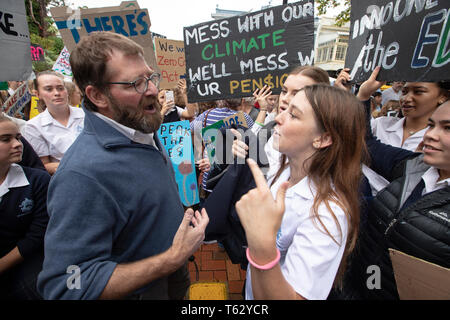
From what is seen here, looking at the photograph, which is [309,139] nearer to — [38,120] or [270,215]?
[270,215]

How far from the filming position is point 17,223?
1.62 metres

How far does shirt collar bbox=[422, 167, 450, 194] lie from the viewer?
128cm

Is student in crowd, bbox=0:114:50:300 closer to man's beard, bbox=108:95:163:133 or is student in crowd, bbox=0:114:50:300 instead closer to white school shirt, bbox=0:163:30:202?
white school shirt, bbox=0:163:30:202

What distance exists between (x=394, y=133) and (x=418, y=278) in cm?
167

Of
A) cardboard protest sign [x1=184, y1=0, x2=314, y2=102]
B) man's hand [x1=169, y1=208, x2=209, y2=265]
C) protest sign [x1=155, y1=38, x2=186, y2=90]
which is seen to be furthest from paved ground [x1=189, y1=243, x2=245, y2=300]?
protest sign [x1=155, y1=38, x2=186, y2=90]

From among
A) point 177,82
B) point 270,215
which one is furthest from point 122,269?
point 177,82

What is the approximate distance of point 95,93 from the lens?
4.14 feet

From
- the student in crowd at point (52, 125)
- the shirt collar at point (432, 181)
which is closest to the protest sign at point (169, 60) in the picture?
the student in crowd at point (52, 125)

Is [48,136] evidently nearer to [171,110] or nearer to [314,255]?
[171,110]

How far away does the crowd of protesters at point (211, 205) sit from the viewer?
98cm

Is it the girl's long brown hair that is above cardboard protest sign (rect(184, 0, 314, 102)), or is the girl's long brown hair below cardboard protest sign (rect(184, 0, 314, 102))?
below

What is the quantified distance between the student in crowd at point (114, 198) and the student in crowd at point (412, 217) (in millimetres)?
1112

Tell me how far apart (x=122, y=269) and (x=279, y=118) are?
1155mm

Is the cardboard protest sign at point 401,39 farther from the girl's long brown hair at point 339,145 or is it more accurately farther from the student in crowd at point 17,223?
the student in crowd at point 17,223
